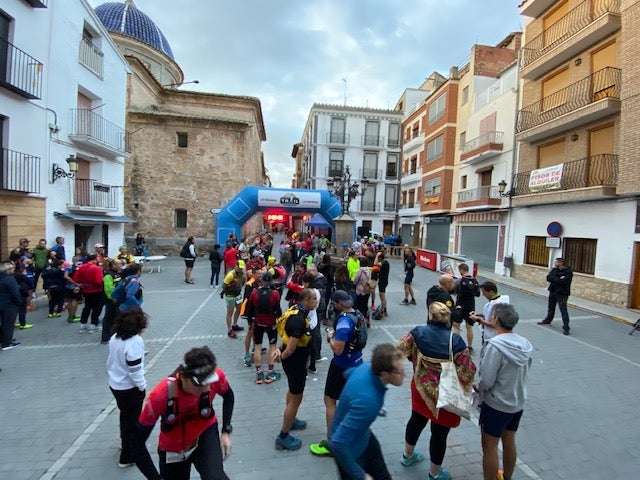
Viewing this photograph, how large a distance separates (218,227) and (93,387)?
12587mm

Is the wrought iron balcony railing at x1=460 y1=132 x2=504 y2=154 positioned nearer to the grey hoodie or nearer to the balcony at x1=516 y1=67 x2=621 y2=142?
the balcony at x1=516 y1=67 x2=621 y2=142

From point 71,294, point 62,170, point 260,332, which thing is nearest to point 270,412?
point 260,332

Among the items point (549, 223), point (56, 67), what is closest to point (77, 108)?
point (56, 67)

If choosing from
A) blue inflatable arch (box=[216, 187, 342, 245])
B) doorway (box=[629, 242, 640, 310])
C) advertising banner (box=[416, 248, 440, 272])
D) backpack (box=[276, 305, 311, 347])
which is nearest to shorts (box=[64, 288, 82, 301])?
backpack (box=[276, 305, 311, 347])

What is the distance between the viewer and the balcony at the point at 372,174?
36562mm

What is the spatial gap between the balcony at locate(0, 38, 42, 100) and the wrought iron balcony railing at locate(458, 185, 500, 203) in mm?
19568

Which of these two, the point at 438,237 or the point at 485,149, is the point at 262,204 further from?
the point at 438,237

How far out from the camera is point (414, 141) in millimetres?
28562

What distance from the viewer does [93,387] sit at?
4527 mm

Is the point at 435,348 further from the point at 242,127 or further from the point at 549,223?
the point at 242,127

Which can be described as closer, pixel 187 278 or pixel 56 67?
pixel 56 67

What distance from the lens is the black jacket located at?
741 centimetres

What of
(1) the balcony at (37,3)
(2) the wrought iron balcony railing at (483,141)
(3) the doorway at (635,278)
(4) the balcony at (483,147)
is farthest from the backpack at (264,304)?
(2) the wrought iron balcony railing at (483,141)

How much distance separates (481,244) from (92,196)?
64.6 ft
